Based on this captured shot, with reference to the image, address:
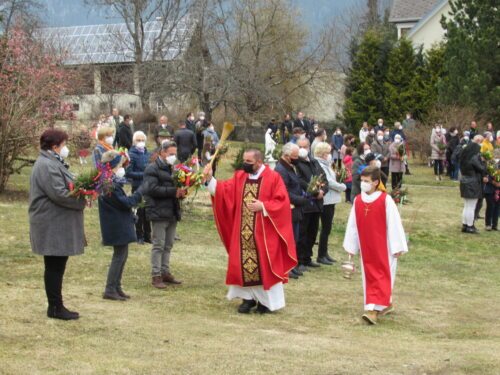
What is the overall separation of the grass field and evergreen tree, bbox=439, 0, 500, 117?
21.4m

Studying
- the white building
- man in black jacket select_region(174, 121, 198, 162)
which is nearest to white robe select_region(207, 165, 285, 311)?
man in black jacket select_region(174, 121, 198, 162)

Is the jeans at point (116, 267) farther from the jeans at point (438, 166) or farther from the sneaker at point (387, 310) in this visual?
the jeans at point (438, 166)

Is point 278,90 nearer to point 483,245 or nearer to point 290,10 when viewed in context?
point 290,10

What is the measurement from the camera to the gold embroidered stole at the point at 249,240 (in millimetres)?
10227

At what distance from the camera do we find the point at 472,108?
36.0 metres

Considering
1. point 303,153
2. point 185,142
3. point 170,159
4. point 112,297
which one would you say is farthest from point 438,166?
point 112,297

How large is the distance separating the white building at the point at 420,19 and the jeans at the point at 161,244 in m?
47.0

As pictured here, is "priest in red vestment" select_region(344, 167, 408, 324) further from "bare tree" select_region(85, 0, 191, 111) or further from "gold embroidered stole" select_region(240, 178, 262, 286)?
"bare tree" select_region(85, 0, 191, 111)

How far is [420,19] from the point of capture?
60.6 metres

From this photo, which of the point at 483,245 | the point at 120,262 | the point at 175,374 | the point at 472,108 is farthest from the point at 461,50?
the point at 175,374

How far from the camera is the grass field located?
774cm

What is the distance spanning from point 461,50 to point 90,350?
3097 cm

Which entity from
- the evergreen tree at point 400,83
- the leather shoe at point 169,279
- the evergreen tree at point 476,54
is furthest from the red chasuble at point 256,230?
the evergreen tree at point 400,83

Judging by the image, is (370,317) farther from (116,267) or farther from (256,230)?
(116,267)
